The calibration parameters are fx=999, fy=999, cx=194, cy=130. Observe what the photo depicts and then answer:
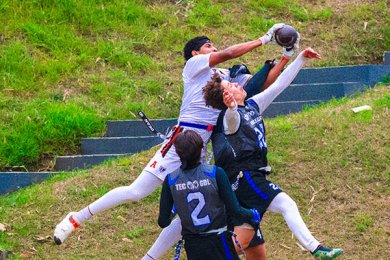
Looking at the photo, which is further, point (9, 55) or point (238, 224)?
point (9, 55)

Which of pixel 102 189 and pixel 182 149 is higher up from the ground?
pixel 182 149

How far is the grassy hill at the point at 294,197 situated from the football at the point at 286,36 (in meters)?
2.24

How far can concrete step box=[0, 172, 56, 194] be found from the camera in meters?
11.7

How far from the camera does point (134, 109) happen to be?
43.5 ft

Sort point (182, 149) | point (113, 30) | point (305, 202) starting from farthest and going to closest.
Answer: point (113, 30) < point (305, 202) < point (182, 149)

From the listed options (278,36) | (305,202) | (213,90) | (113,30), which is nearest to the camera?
(213,90)

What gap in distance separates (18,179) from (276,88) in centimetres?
438

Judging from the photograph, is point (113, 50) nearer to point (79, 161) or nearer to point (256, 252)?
point (79, 161)

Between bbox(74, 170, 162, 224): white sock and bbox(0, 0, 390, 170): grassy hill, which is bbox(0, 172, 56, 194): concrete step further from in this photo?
bbox(74, 170, 162, 224): white sock

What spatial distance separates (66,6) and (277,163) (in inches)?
222

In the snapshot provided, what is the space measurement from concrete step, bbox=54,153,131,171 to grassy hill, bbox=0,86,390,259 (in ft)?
1.94

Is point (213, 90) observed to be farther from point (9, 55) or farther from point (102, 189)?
point (9, 55)

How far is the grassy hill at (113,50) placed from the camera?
1280 cm

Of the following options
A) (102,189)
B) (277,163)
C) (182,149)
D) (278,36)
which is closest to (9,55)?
(102,189)
